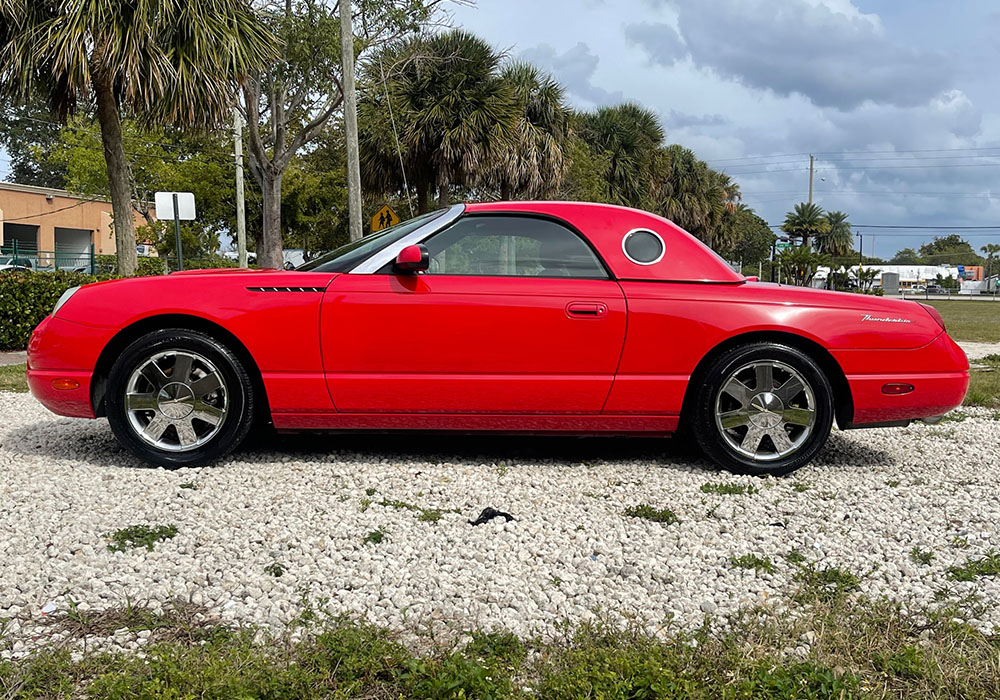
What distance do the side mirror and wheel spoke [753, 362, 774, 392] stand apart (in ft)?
6.09

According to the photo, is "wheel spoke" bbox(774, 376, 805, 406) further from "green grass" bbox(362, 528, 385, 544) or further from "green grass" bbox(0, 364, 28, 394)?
"green grass" bbox(0, 364, 28, 394)

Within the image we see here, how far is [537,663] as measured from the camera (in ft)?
8.26

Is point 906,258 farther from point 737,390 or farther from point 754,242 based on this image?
point 737,390

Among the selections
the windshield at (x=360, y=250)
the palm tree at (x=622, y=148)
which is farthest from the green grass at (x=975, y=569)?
the palm tree at (x=622, y=148)

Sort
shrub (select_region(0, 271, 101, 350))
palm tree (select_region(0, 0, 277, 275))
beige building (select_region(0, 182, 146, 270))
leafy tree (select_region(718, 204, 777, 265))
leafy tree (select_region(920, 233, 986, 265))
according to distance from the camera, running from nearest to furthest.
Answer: shrub (select_region(0, 271, 101, 350)) < palm tree (select_region(0, 0, 277, 275)) < beige building (select_region(0, 182, 146, 270)) < leafy tree (select_region(718, 204, 777, 265)) < leafy tree (select_region(920, 233, 986, 265))

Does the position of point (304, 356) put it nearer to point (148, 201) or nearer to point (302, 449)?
point (302, 449)

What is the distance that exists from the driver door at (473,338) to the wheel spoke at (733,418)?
2.14 ft

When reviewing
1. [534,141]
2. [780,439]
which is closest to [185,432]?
[780,439]

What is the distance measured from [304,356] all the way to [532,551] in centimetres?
177

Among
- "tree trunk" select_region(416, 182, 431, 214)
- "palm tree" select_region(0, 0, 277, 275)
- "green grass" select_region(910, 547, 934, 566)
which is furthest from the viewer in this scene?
"tree trunk" select_region(416, 182, 431, 214)

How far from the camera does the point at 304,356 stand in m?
4.58

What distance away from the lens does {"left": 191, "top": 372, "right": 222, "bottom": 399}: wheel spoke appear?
462 cm

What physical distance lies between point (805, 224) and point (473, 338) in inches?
3834

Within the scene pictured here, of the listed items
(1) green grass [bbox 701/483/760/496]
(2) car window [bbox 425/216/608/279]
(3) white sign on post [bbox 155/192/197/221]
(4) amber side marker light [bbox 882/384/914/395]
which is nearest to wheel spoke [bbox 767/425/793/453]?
(1) green grass [bbox 701/483/760/496]
